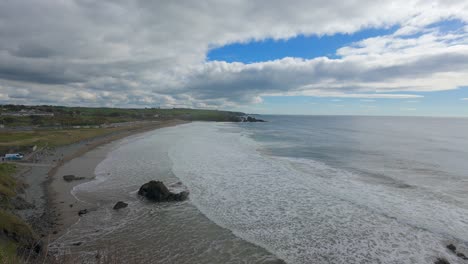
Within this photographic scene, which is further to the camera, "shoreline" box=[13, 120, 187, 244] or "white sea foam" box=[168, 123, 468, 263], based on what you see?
"shoreline" box=[13, 120, 187, 244]

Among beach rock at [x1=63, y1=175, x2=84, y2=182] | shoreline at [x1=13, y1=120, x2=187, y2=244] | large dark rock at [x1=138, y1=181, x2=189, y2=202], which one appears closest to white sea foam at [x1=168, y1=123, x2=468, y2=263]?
large dark rock at [x1=138, y1=181, x2=189, y2=202]

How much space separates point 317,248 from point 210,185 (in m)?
13.1

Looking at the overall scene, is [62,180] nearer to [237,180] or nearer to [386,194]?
[237,180]

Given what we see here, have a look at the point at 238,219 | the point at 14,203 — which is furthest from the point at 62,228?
the point at 238,219

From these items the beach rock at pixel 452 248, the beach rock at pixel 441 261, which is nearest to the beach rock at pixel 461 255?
the beach rock at pixel 452 248

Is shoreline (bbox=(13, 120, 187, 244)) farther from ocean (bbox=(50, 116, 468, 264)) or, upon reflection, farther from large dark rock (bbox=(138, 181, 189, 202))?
large dark rock (bbox=(138, 181, 189, 202))

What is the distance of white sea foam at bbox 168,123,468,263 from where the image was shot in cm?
1445

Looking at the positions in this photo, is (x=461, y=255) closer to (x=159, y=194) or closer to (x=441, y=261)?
(x=441, y=261)

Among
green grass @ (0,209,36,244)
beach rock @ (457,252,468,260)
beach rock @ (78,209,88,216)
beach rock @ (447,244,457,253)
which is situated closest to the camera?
green grass @ (0,209,36,244)

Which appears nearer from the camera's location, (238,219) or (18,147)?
(238,219)

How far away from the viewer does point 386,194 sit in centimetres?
2348

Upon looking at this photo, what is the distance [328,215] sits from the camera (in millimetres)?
19000

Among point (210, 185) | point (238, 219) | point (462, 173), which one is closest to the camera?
point (238, 219)

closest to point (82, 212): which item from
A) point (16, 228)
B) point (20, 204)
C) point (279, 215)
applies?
point (20, 204)
